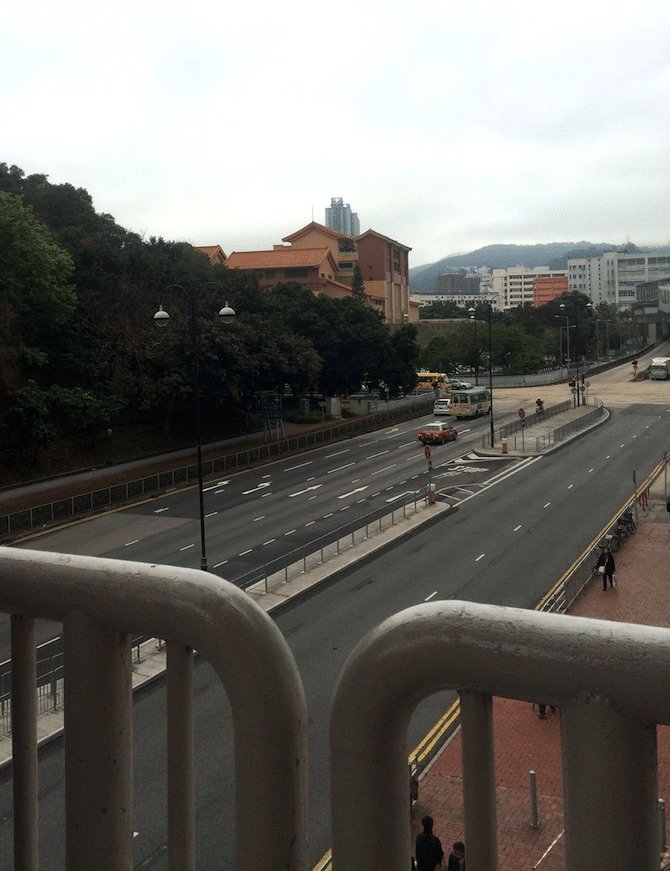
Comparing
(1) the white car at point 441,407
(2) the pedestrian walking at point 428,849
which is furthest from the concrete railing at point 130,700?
(1) the white car at point 441,407

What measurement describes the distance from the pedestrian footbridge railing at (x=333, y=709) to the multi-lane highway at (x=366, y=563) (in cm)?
17

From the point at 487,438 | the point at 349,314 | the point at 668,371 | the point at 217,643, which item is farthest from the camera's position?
the point at 668,371

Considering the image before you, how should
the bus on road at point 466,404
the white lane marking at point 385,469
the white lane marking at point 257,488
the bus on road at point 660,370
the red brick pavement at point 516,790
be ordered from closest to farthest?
the red brick pavement at point 516,790 → the white lane marking at point 257,488 → the white lane marking at point 385,469 → the bus on road at point 466,404 → the bus on road at point 660,370

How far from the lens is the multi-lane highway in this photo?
11.5 feet

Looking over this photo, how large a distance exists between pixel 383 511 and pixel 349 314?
2963cm

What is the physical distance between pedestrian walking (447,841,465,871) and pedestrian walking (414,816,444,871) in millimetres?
229

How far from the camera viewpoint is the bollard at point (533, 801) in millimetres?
2395

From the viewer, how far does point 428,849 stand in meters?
2.51

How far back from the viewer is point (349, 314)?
54938 millimetres

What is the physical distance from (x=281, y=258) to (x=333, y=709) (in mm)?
89480

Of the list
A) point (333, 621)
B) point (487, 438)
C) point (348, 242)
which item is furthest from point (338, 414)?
point (348, 242)

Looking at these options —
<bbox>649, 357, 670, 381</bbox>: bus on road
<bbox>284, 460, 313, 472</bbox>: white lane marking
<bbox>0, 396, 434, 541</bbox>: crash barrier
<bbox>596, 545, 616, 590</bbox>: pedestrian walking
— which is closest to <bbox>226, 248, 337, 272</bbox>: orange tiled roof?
<bbox>649, 357, 670, 381</bbox>: bus on road

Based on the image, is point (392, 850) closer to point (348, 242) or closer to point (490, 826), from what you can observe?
point (490, 826)

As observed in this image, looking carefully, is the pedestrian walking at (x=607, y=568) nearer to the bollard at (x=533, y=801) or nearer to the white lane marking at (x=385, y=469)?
the bollard at (x=533, y=801)
